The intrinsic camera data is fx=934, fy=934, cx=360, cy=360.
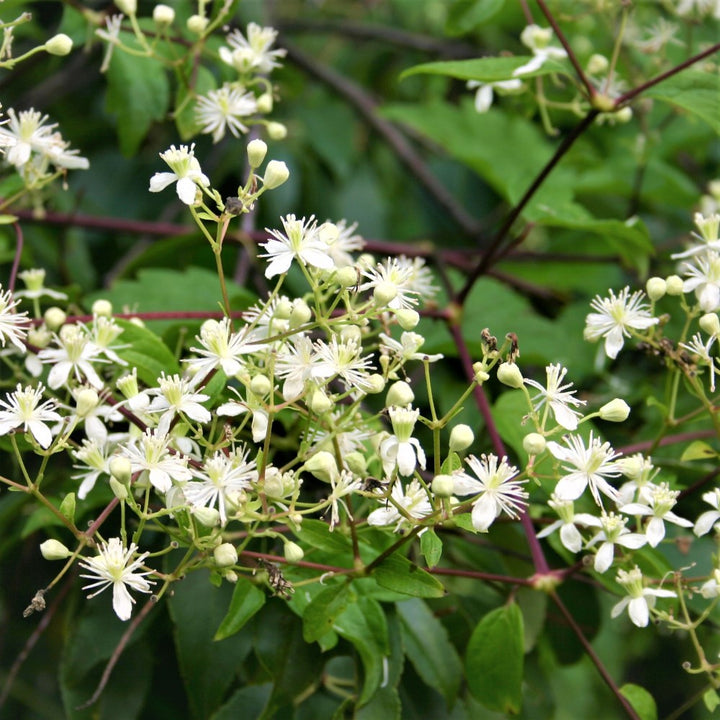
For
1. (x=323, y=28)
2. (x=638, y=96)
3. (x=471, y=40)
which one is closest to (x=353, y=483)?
(x=638, y=96)

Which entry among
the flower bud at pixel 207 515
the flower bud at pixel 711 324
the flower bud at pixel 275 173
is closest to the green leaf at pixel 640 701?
the flower bud at pixel 711 324

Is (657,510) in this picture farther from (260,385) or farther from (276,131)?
(276,131)

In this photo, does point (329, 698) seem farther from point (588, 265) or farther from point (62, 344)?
point (588, 265)

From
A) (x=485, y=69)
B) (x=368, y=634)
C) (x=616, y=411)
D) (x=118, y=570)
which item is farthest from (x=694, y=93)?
(x=118, y=570)

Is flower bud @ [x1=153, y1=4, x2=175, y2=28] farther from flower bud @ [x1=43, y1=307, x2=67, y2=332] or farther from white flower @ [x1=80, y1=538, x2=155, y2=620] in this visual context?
white flower @ [x1=80, y1=538, x2=155, y2=620]

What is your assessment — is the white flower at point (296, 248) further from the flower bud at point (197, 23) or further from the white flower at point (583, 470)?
the flower bud at point (197, 23)

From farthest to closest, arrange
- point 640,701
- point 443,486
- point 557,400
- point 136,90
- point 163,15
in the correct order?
point 136,90, point 163,15, point 640,701, point 557,400, point 443,486
